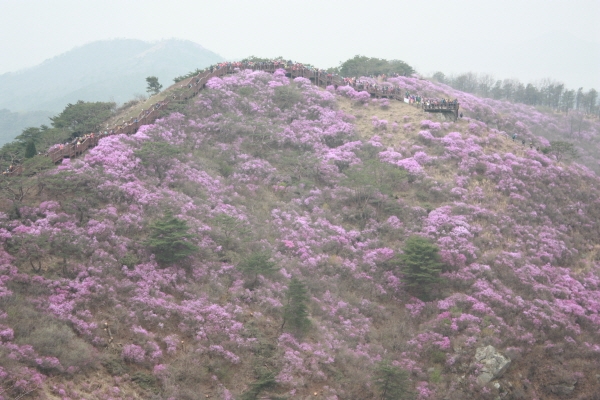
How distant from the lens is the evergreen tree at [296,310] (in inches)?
760

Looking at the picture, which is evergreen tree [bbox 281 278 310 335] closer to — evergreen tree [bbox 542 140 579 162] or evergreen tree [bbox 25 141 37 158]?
evergreen tree [bbox 25 141 37 158]

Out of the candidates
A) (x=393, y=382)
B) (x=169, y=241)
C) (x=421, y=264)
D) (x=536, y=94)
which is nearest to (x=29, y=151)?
(x=169, y=241)

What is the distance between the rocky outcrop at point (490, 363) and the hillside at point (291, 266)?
30cm

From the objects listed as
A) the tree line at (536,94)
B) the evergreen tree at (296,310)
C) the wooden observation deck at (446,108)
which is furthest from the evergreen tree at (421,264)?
the tree line at (536,94)

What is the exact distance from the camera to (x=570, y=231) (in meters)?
30.0

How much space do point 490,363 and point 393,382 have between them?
5743 millimetres

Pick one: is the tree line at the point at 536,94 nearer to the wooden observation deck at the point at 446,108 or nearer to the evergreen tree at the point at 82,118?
the wooden observation deck at the point at 446,108

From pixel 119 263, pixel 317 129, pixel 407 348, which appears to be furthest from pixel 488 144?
pixel 119 263

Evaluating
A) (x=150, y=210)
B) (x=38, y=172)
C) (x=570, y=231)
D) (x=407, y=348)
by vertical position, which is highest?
(x=38, y=172)

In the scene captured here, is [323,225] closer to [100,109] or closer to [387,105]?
[387,105]

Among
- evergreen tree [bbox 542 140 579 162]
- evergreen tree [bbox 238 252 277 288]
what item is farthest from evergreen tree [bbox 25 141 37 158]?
evergreen tree [bbox 542 140 579 162]

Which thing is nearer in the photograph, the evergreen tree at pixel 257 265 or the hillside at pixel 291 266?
the hillside at pixel 291 266

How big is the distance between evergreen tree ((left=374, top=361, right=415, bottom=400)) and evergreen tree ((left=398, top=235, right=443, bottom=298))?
755 centimetres

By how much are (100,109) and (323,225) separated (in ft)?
82.8
